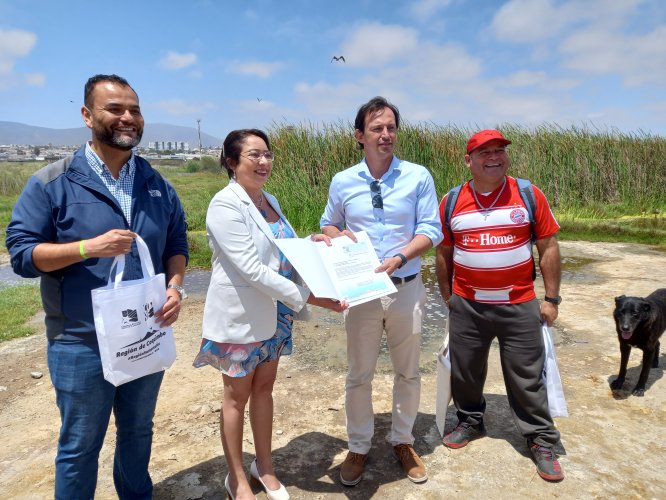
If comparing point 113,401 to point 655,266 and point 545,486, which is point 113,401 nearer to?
point 545,486

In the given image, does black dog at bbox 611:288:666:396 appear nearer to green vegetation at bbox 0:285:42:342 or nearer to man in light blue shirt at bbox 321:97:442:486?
man in light blue shirt at bbox 321:97:442:486

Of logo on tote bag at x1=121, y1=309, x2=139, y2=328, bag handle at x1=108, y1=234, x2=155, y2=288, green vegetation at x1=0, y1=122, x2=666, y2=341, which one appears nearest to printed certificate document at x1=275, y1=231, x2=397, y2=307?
bag handle at x1=108, y1=234, x2=155, y2=288

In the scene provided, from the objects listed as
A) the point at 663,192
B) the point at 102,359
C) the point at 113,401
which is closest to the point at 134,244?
the point at 102,359

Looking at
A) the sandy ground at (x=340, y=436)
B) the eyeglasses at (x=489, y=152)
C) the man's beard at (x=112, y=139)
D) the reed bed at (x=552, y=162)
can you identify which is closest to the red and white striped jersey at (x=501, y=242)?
the eyeglasses at (x=489, y=152)

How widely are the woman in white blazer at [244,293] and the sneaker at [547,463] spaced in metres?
1.59

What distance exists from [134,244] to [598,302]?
5868 millimetres

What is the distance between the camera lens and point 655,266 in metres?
7.94

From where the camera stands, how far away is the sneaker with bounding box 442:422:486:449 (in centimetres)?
307

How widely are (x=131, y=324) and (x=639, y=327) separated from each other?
12.2 ft

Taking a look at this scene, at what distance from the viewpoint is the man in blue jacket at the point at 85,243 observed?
1.81 meters

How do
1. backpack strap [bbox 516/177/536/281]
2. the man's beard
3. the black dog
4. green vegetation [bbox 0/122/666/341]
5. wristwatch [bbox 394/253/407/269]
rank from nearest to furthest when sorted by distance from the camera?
the man's beard, wristwatch [bbox 394/253/407/269], backpack strap [bbox 516/177/536/281], the black dog, green vegetation [bbox 0/122/666/341]

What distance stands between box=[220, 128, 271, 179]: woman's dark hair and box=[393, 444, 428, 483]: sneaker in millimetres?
1908

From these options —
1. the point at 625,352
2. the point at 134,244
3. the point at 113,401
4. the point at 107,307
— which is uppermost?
the point at 134,244

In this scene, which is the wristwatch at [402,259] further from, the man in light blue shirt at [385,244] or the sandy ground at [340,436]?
the sandy ground at [340,436]
